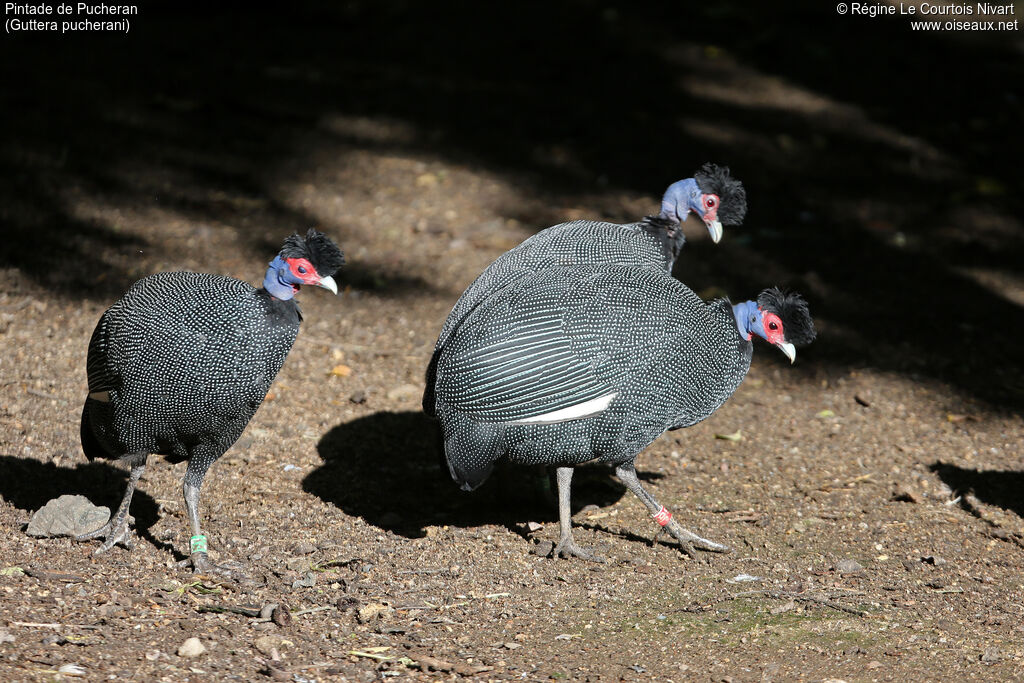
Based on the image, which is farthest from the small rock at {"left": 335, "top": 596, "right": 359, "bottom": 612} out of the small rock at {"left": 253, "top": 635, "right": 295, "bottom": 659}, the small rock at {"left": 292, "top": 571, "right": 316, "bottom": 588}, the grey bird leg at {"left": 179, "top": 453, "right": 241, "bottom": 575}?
the grey bird leg at {"left": 179, "top": 453, "right": 241, "bottom": 575}

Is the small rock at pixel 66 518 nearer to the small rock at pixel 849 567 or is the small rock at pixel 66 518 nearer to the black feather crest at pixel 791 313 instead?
the black feather crest at pixel 791 313

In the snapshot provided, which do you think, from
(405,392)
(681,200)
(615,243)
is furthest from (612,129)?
(615,243)

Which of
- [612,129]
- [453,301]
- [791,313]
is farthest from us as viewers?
[612,129]

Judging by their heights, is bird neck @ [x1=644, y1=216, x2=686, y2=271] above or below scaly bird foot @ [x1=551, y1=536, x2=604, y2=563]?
above

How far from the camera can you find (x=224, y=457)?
5020 millimetres

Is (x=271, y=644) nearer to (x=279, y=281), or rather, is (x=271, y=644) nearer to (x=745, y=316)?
(x=279, y=281)

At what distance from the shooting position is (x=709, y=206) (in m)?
4.81

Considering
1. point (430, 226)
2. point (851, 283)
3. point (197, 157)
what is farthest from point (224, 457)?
point (851, 283)

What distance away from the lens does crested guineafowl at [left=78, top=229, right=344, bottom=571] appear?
3.69 metres

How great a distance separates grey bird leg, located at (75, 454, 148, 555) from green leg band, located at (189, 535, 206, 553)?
29 cm

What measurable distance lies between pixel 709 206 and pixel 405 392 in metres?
1.85

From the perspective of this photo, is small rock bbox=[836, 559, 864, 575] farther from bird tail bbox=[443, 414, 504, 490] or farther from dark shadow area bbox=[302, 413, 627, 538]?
bird tail bbox=[443, 414, 504, 490]

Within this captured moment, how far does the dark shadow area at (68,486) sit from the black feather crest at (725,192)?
8.59ft

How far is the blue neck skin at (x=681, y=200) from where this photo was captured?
482cm
